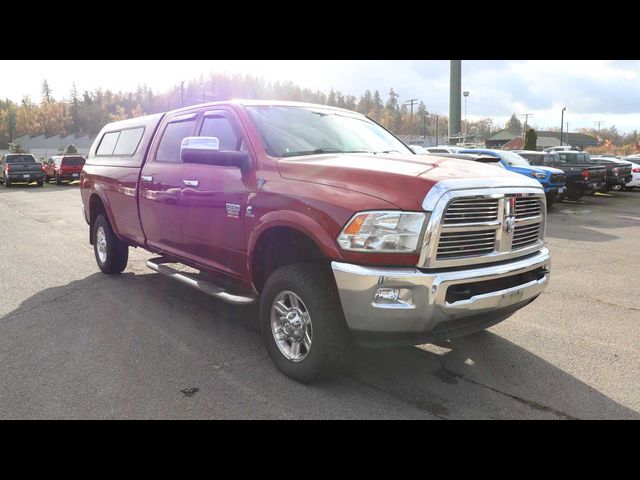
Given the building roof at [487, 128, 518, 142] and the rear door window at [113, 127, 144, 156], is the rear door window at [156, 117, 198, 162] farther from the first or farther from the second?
the building roof at [487, 128, 518, 142]

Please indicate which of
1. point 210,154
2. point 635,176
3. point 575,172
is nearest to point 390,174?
point 210,154

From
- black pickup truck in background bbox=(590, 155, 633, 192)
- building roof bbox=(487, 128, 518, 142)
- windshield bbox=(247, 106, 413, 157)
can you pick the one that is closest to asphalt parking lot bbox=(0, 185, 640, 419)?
windshield bbox=(247, 106, 413, 157)

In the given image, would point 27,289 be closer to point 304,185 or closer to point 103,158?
point 103,158

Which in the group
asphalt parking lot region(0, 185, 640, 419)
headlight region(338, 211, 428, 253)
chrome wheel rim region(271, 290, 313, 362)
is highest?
headlight region(338, 211, 428, 253)

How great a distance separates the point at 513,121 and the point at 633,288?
545ft

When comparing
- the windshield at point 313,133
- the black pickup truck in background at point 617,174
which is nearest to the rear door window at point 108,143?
the windshield at point 313,133

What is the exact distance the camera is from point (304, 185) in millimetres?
3684

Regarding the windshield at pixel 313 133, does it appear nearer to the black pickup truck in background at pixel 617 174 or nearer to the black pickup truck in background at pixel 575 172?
the black pickup truck in background at pixel 575 172

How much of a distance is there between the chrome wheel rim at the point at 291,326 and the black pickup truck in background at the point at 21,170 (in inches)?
1151

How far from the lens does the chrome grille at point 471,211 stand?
3.32 metres

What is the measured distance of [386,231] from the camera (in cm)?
326

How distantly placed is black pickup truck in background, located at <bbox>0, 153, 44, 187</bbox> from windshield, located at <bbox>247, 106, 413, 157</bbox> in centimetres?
2819

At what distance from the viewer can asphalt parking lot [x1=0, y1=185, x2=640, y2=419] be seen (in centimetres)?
342
